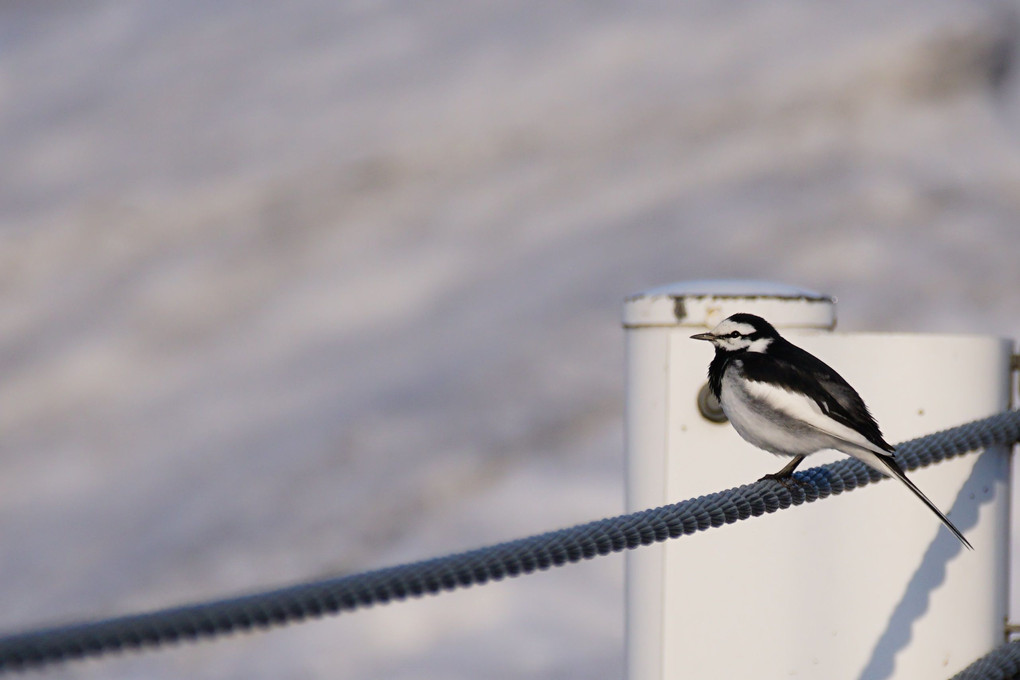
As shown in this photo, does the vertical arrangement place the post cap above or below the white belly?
above

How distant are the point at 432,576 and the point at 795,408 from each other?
634mm

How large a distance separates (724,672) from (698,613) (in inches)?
4.0

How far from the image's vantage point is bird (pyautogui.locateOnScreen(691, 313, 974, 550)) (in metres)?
1.37

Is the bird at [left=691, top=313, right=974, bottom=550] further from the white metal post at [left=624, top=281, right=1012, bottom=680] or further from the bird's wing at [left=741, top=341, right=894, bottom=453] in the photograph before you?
the white metal post at [left=624, top=281, right=1012, bottom=680]

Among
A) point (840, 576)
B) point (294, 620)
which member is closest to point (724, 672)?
point (840, 576)

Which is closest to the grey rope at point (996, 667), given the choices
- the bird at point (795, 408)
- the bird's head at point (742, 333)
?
the bird at point (795, 408)

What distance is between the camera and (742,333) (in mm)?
1543

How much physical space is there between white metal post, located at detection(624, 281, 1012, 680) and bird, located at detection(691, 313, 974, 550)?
0.61 ft

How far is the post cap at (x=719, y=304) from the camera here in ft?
5.81

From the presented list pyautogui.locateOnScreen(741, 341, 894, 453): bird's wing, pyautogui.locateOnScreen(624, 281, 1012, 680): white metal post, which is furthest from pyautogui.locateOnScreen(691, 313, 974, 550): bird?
pyautogui.locateOnScreen(624, 281, 1012, 680): white metal post

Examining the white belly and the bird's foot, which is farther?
the white belly

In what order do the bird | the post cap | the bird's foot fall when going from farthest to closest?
the post cap
the bird
the bird's foot

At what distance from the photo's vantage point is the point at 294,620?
0.95 metres

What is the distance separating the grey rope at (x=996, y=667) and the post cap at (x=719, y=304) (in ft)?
2.03
